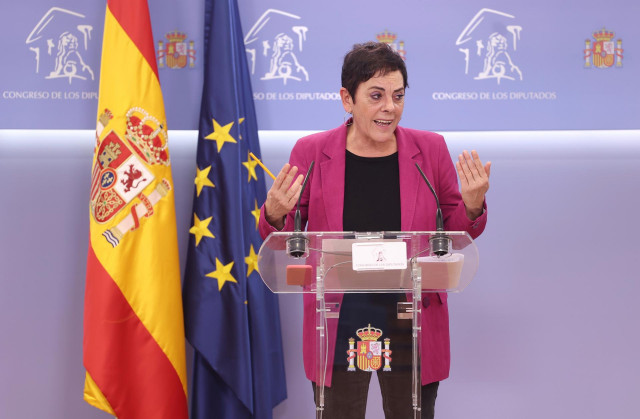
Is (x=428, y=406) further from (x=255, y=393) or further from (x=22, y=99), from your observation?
(x=22, y=99)

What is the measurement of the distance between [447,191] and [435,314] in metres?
0.44

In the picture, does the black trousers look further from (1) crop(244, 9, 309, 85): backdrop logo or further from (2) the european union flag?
(1) crop(244, 9, 309, 85): backdrop logo

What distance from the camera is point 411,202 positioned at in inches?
80.0

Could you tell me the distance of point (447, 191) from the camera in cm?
216

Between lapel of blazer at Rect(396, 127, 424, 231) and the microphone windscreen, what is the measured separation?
44 cm

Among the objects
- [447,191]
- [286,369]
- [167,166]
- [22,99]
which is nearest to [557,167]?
[447,191]

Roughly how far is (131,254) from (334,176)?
115 centimetres

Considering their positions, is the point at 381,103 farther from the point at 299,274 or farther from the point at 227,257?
the point at 227,257

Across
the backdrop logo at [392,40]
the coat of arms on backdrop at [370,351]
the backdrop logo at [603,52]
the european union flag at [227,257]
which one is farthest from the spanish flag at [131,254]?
the backdrop logo at [603,52]

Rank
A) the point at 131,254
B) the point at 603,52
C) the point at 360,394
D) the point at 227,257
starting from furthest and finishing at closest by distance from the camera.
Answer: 1. the point at 603,52
2. the point at 227,257
3. the point at 131,254
4. the point at 360,394

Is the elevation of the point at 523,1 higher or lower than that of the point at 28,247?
higher

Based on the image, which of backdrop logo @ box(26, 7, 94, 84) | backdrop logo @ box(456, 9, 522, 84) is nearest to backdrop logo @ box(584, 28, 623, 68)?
backdrop logo @ box(456, 9, 522, 84)

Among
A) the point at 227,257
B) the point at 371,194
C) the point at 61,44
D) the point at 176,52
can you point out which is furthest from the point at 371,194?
the point at 61,44

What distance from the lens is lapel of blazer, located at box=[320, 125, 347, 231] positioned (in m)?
2.05
